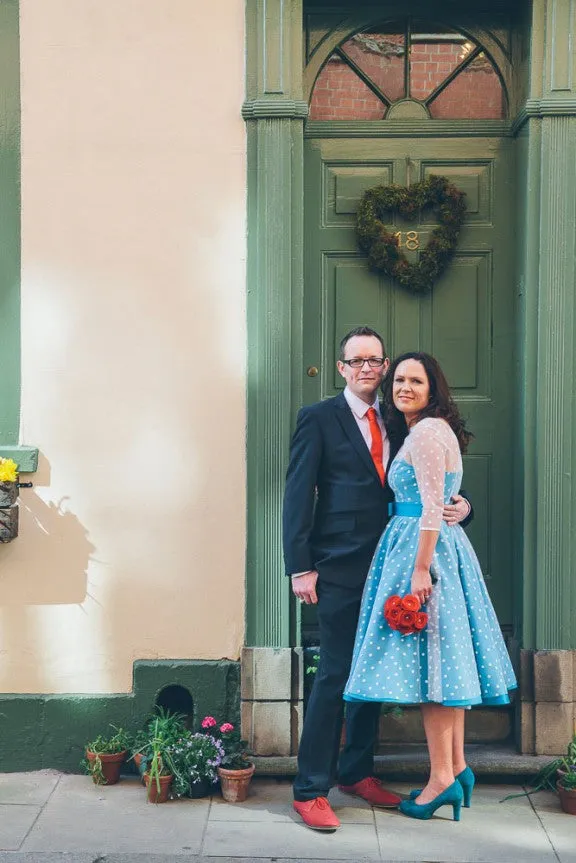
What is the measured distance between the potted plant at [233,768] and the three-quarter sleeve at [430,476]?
58.1 inches

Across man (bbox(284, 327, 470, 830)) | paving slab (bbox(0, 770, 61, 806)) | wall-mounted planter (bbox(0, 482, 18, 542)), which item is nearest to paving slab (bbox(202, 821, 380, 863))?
man (bbox(284, 327, 470, 830))

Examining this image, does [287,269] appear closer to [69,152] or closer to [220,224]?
[220,224]

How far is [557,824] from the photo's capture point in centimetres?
468

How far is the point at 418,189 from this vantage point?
545cm

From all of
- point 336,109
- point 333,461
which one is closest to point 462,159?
point 336,109

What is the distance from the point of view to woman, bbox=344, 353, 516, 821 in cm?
445

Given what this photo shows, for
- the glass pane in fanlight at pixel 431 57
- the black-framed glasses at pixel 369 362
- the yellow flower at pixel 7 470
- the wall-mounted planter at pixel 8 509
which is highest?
the glass pane in fanlight at pixel 431 57

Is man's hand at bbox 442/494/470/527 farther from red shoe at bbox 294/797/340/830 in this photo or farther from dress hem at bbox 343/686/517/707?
red shoe at bbox 294/797/340/830

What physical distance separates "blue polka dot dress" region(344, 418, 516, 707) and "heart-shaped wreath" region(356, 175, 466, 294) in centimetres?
118

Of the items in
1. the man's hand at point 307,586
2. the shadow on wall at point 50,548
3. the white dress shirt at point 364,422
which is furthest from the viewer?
the shadow on wall at point 50,548

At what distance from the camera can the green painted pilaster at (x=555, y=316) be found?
5215mm

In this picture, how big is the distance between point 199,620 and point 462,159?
274 centimetres

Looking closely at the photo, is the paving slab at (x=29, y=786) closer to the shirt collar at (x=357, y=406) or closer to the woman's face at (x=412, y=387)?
the shirt collar at (x=357, y=406)

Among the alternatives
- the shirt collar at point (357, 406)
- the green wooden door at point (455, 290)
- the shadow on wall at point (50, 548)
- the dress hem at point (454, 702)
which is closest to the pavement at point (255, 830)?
the dress hem at point (454, 702)
